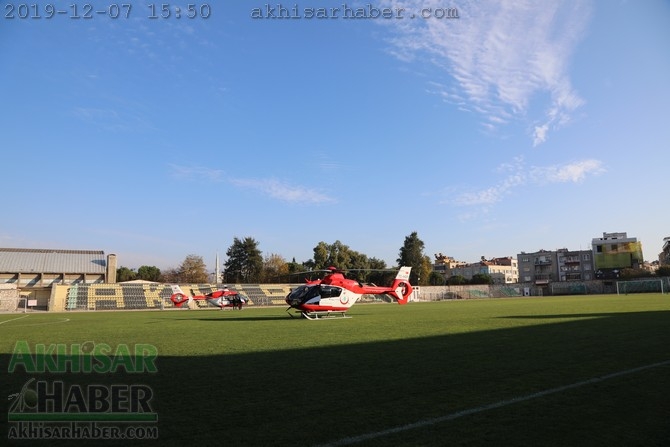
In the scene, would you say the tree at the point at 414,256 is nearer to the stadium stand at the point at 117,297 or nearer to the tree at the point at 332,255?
the tree at the point at 332,255

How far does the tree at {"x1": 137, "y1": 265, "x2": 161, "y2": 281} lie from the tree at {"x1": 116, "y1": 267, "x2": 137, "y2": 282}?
2.32 m

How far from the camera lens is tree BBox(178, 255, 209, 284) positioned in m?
95.8

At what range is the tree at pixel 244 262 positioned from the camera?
93688 millimetres

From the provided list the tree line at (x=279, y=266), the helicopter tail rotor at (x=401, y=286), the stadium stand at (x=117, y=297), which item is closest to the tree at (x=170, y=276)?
the tree line at (x=279, y=266)

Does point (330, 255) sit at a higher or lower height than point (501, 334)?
higher

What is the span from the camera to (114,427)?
5.62 m

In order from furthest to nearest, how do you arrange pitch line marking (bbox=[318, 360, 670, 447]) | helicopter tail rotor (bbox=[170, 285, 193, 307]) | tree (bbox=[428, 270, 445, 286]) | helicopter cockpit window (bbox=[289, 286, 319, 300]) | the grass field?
tree (bbox=[428, 270, 445, 286]), helicopter tail rotor (bbox=[170, 285, 193, 307]), helicopter cockpit window (bbox=[289, 286, 319, 300]), the grass field, pitch line marking (bbox=[318, 360, 670, 447])

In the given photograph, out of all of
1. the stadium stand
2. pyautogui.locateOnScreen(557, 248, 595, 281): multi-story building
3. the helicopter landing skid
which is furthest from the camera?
pyautogui.locateOnScreen(557, 248, 595, 281): multi-story building

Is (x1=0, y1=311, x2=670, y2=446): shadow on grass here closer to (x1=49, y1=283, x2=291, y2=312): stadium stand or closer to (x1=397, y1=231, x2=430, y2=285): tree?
(x1=49, y1=283, x2=291, y2=312): stadium stand

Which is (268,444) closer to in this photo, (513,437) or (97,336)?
(513,437)

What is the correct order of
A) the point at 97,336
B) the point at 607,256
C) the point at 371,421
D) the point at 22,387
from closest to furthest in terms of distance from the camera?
1. the point at 371,421
2. the point at 22,387
3. the point at 97,336
4. the point at 607,256

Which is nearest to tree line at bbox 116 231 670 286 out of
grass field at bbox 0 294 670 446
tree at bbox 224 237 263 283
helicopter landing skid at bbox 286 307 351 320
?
tree at bbox 224 237 263 283

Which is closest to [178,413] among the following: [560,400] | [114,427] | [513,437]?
[114,427]

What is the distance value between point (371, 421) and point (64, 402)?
14.7 feet
